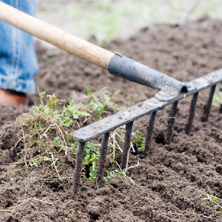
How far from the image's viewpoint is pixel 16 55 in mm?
2352

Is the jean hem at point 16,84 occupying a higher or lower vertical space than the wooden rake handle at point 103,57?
→ lower

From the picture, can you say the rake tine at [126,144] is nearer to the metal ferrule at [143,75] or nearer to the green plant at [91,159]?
the green plant at [91,159]

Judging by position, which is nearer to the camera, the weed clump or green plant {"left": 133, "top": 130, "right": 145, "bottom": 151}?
the weed clump

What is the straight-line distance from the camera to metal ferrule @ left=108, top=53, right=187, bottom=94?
1.77 metres

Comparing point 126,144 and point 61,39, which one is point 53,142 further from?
point 61,39

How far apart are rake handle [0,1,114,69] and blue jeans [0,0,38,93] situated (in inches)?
15.1

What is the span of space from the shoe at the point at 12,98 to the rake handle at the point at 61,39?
70cm

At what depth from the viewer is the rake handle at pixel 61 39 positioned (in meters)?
1.83

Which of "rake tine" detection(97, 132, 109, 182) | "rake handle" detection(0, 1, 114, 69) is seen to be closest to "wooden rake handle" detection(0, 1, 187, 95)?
"rake handle" detection(0, 1, 114, 69)

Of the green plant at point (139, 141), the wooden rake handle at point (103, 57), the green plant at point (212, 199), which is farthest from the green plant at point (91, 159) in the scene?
the green plant at point (212, 199)

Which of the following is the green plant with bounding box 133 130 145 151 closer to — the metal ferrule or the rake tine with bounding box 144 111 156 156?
the rake tine with bounding box 144 111 156 156

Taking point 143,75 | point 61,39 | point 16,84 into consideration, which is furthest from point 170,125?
point 16,84

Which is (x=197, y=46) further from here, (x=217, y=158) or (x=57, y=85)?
(x=217, y=158)

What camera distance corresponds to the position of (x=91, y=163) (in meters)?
1.68
